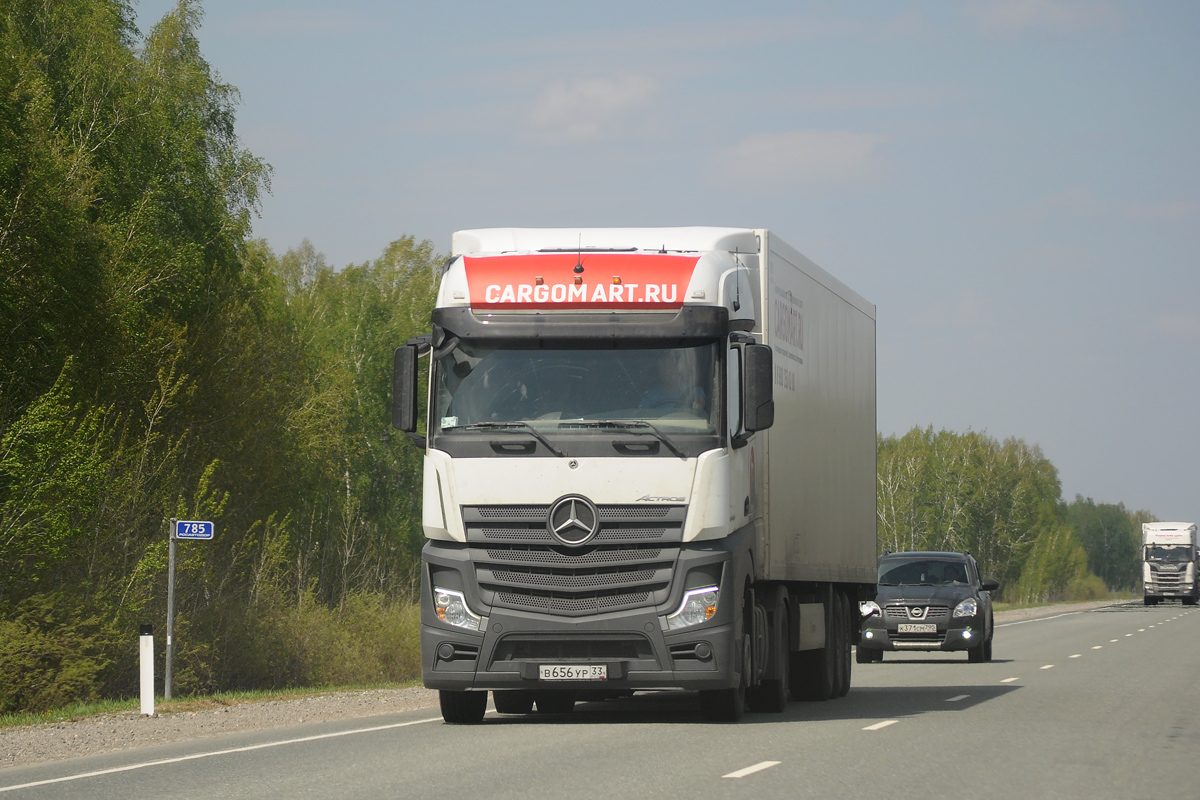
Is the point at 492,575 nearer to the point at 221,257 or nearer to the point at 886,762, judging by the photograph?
the point at 886,762

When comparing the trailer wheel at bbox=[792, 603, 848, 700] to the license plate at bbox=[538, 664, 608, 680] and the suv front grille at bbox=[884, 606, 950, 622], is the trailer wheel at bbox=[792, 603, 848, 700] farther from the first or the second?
the suv front grille at bbox=[884, 606, 950, 622]

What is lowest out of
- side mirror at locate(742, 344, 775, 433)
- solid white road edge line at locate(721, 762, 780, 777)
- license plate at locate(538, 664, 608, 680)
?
solid white road edge line at locate(721, 762, 780, 777)

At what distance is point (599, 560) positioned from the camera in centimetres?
1298

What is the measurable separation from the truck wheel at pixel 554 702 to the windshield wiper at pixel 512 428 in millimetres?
4192

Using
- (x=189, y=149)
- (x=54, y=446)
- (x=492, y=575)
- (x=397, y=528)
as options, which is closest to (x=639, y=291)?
(x=492, y=575)

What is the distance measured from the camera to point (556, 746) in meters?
12.3

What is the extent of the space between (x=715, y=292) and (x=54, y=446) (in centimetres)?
993

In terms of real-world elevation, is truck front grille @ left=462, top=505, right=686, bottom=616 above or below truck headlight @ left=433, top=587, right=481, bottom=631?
above

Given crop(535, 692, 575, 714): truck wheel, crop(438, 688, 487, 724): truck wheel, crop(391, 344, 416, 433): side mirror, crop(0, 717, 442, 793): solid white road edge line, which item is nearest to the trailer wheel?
crop(535, 692, 575, 714): truck wheel

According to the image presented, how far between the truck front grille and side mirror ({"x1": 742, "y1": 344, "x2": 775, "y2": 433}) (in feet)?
2.89

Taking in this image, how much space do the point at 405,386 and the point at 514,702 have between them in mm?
4819

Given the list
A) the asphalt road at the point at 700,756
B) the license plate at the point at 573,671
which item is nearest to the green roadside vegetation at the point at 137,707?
the asphalt road at the point at 700,756

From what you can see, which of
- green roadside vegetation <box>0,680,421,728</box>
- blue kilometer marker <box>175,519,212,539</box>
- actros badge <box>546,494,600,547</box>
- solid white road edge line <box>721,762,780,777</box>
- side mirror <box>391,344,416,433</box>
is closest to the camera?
solid white road edge line <box>721,762,780,777</box>

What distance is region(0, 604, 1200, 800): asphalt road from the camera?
9914 millimetres
